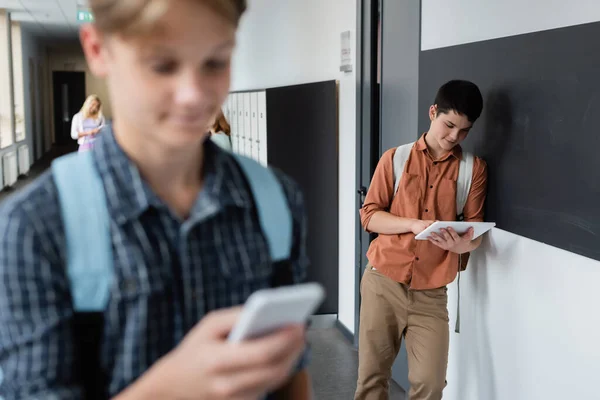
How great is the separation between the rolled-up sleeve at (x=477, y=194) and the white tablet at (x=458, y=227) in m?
0.14

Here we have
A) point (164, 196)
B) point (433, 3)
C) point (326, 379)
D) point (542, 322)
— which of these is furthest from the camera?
point (326, 379)

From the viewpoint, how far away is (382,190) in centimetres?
283

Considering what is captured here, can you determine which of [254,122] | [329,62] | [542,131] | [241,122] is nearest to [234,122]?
[241,122]

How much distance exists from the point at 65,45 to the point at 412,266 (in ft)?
72.6

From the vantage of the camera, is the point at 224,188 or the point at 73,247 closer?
the point at 73,247

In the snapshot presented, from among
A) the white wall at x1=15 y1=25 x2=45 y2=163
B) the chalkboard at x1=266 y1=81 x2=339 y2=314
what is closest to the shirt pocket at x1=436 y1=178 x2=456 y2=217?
the chalkboard at x1=266 y1=81 x2=339 y2=314

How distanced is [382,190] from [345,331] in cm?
202

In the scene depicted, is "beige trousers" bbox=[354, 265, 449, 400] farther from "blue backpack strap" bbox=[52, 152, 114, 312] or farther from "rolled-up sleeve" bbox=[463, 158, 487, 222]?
"blue backpack strap" bbox=[52, 152, 114, 312]

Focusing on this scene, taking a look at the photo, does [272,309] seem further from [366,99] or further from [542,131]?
[366,99]

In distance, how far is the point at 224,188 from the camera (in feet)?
2.56

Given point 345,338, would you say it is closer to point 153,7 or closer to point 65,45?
point 153,7

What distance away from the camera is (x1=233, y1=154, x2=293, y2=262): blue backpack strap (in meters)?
0.80

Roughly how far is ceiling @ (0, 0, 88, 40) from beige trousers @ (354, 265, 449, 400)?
26.9 ft

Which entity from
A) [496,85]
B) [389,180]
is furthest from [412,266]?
[496,85]
